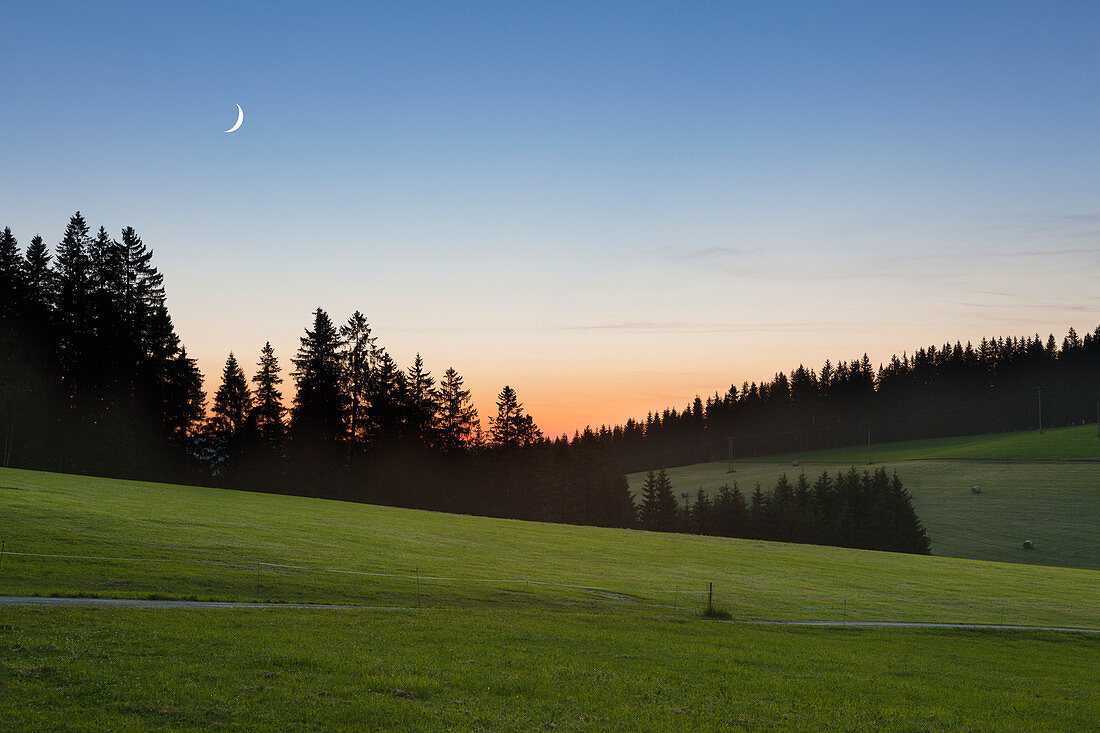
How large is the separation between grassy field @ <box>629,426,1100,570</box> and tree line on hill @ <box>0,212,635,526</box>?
211 feet

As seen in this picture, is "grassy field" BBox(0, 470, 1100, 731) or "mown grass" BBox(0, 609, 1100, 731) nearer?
"mown grass" BBox(0, 609, 1100, 731)

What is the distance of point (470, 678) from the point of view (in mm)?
15828

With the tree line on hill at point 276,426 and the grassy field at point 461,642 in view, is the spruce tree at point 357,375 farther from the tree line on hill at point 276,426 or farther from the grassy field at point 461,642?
the grassy field at point 461,642

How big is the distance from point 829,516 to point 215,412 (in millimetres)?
93612

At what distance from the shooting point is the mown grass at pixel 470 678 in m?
12.6

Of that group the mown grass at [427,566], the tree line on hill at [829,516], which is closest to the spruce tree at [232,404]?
the mown grass at [427,566]

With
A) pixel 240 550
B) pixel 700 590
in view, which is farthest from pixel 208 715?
pixel 700 590

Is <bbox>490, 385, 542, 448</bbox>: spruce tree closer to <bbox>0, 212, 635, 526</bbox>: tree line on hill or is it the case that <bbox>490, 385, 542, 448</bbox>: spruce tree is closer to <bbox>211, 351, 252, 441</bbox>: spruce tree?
<bbox>0, 212, 635, 526</bbox>: tree line on hill

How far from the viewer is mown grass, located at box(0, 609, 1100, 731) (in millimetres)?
12633

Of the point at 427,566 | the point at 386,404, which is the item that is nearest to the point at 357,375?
the point at 386,404

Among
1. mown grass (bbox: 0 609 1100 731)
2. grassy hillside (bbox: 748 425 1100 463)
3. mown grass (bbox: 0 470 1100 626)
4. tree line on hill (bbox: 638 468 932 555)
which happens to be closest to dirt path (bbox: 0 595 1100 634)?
mown grass (bbox: 0 470 1100 626)

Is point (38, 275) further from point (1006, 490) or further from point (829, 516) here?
point (1006, 490)

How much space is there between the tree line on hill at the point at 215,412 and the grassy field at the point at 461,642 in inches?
1531

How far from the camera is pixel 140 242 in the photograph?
92.4 metres
